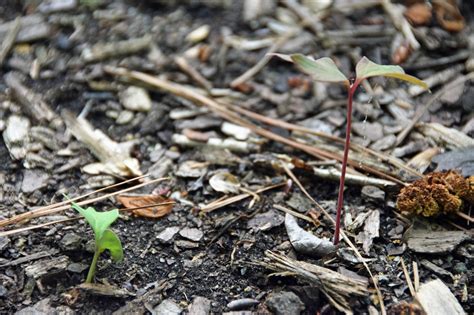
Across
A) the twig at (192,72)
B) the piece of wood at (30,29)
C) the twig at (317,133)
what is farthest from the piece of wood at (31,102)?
the twig at (317,133)

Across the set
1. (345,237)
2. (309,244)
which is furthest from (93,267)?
(345,237)

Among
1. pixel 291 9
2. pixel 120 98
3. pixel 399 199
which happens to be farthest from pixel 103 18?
pixel 399 199

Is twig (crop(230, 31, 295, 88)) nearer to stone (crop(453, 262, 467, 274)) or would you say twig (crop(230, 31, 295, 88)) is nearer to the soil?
the soil

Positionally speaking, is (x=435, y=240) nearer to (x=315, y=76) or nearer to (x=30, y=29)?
(x=315, y=76)

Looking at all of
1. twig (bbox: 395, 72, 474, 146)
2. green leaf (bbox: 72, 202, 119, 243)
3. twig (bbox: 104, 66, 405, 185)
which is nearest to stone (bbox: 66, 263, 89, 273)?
green leaf (bbox: 72, 202, 119, 243)

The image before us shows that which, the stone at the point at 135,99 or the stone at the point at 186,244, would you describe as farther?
the stone at the point at 135,99

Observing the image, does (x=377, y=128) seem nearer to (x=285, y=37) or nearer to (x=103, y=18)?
(x=285, y=37)

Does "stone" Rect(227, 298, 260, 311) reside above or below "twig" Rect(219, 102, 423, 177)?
below

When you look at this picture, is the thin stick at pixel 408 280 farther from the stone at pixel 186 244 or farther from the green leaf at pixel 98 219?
the green leaf at pixel 98 219
